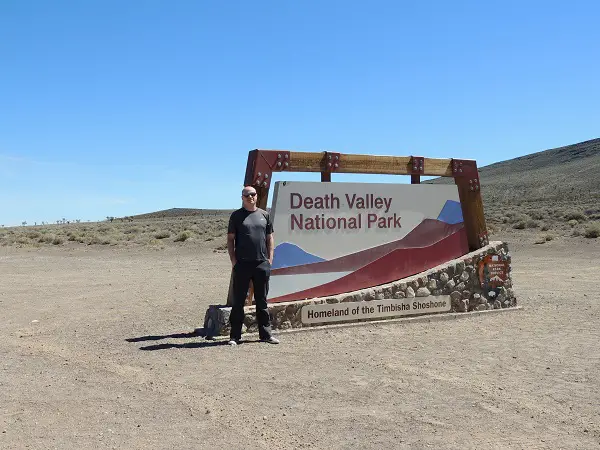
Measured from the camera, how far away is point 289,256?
9531 mm

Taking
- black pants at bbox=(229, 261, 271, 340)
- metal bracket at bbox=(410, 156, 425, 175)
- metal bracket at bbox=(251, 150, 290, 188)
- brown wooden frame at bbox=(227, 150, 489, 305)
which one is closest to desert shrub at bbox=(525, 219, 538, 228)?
brown wooden frame at bbox=(227, 150, 489, 305)

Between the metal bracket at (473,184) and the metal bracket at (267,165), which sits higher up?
the metal bracket at (267,165)

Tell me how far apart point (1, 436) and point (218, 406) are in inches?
68.2

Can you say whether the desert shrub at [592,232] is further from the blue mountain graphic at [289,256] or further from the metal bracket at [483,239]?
the blue mountain graphic at [289,256]

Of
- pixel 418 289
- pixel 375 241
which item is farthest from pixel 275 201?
pixel 418 289

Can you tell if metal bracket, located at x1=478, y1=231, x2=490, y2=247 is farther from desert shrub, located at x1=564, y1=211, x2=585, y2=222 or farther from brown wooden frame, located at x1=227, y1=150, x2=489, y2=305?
desert shrub, located at x1=564, y1=211, x2=585, y2=222

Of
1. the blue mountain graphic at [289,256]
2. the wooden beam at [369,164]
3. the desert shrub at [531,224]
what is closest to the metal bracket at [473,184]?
the wooden beam at [369,164]

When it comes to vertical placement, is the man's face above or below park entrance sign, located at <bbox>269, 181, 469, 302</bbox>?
above

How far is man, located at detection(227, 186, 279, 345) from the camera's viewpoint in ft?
27.3

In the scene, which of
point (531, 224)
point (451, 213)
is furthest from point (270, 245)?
point (531, 224)

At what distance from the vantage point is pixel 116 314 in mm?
11422

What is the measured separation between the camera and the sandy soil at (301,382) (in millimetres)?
5031

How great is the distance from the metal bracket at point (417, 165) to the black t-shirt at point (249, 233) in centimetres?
332

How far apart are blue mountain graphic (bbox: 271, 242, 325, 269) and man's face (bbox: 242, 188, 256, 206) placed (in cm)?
123
